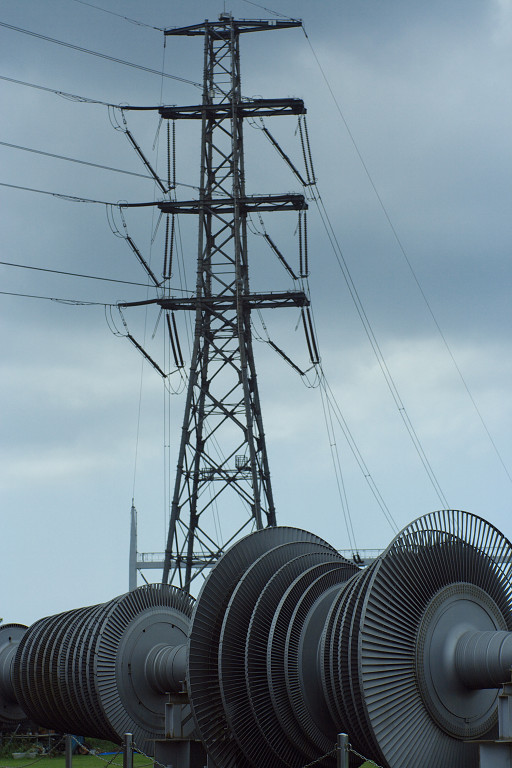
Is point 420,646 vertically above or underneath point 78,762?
above

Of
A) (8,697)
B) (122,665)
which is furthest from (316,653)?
(8,697)

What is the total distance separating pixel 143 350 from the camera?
32.2 m

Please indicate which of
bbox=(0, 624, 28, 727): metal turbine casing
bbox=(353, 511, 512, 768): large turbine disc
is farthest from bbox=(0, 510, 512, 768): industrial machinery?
bbox=(0, 624, 28, 727): metal turbine casing

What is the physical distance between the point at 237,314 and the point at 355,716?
55.0 ft

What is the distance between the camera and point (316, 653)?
1642cm

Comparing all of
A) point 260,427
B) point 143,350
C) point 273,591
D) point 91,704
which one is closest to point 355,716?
point 273,591

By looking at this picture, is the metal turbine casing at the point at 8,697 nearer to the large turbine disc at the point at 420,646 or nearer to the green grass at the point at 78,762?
the green grass at the point at 78,762

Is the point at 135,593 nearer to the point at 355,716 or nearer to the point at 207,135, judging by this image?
the point at 355,716

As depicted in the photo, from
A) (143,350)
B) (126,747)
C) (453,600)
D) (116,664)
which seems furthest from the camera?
(143,350)

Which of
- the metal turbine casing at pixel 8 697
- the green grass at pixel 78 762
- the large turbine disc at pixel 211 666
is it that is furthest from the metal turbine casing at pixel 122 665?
the metal turbine casing at pixel 8 697

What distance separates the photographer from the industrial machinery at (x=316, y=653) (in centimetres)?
1380

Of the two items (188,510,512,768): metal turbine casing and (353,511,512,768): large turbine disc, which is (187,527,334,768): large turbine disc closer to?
(188,510,512,768): metal turbine casing

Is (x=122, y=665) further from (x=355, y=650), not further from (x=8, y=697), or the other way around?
(x=8, y=697)

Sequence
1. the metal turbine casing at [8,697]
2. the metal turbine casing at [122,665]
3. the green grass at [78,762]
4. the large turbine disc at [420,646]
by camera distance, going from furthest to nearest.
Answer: the metal turbine casing at [8,697] < the green grass at [78,762] < the metal turbine casing at [122,665] < the large turbine disc at [420,646]
